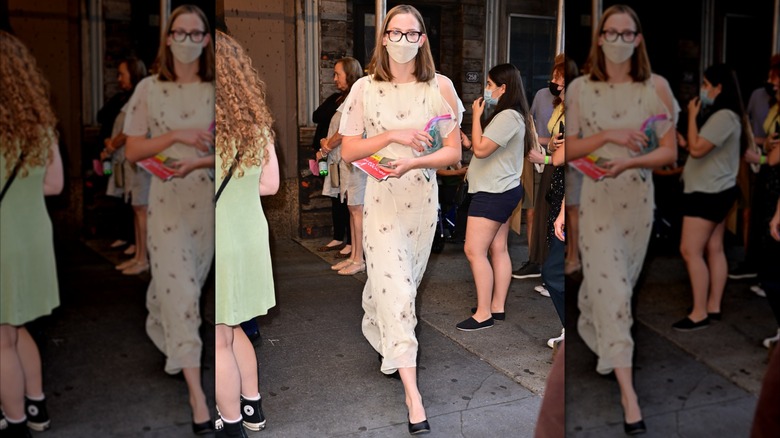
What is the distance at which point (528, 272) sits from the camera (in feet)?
21.7

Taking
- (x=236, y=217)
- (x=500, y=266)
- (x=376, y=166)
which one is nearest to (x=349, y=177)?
(x=500, y=266)

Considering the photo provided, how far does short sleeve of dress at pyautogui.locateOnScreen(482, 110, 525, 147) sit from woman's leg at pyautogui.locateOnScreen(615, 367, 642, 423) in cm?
331

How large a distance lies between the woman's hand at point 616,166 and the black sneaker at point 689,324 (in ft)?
0.90

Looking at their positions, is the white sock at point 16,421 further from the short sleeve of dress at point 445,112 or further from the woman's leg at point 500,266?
the woman's leg at point 500,266

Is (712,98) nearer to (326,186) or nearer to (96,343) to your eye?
(96,343)

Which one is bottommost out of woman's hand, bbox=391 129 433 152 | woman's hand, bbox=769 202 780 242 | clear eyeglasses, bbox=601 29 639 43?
woman's hand, bbox=769 202 780 242

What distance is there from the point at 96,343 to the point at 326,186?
19.1ft

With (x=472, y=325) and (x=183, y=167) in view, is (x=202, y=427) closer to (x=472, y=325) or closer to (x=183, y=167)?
(x=183, y=167)

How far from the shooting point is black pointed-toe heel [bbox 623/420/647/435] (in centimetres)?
153

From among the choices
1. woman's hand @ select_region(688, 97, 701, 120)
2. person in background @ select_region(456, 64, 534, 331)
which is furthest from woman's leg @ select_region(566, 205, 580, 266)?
person in background @ select_region(456, 64, 534, 331)

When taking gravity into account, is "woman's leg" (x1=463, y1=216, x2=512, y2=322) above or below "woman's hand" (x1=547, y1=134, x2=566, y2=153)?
below

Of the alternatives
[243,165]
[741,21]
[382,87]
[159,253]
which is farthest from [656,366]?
[382,87]

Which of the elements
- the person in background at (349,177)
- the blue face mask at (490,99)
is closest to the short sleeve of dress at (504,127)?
the blue face mask at (490,99)

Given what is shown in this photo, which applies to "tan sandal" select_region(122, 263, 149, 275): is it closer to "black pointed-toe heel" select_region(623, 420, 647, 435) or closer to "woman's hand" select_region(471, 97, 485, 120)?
"black pointed-toe heel" select_region(623, 420, 647, 435)
